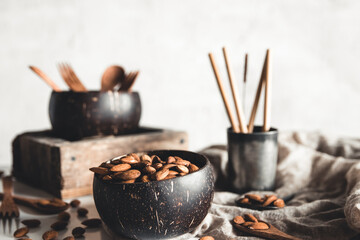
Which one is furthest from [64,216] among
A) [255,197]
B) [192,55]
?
[192,55]

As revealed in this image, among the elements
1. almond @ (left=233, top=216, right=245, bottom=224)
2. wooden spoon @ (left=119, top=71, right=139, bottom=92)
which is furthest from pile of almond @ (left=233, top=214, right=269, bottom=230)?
wooden spoon @ (left=119, top=71, right=139, bottom=92)

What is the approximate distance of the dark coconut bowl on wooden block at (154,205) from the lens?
1.79 ft

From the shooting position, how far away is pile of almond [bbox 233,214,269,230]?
24.3 inches

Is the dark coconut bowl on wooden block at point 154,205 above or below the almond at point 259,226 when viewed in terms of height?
above

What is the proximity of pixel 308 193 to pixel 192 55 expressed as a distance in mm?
1061

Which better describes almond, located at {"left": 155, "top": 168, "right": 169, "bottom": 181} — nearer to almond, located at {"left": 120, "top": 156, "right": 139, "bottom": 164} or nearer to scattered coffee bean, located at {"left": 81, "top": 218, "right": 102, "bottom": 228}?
almond, located at {"left": 120, "top": 156, "right": 139, "bottom": 164}

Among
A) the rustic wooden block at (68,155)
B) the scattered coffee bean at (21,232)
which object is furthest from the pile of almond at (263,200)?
the scattered coffee bean at (21,232)

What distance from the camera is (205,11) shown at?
173 cm

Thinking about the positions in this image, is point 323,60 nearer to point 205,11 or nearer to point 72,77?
point 205,11

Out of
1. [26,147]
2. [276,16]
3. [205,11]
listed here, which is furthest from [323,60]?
[26,147]

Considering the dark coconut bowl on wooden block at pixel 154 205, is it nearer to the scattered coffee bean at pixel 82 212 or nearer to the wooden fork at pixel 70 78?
the scattered coffee bean at pixel 82 212

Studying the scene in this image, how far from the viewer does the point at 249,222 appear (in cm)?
64

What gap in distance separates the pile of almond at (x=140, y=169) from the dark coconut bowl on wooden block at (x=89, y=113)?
0.29m

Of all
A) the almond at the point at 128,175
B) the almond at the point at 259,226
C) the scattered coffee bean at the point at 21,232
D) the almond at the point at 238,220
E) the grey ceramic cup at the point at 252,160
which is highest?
the almond at the point at 128,175
